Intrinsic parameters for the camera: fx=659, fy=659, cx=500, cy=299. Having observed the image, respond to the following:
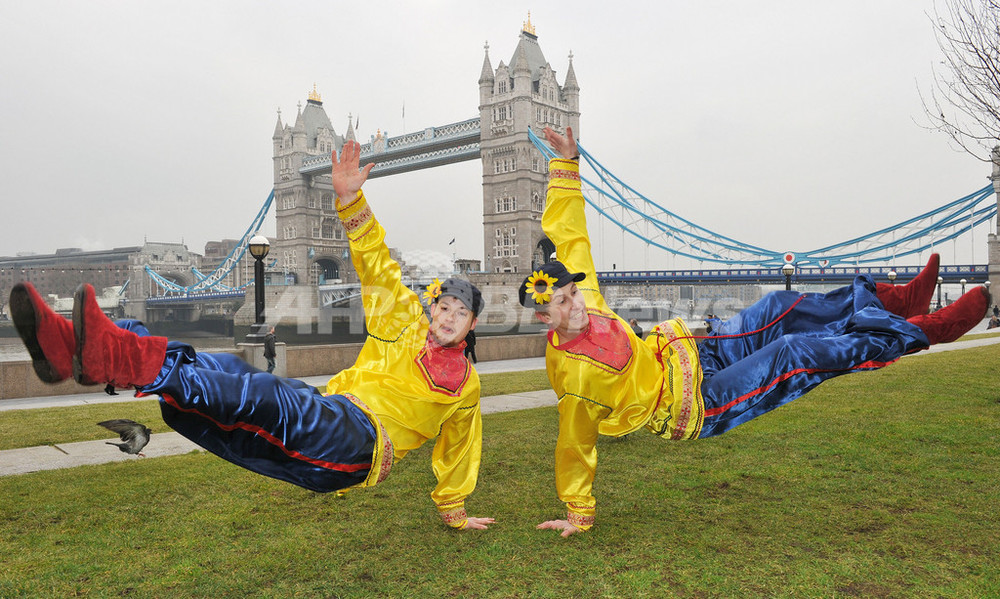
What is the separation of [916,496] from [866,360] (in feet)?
5.82

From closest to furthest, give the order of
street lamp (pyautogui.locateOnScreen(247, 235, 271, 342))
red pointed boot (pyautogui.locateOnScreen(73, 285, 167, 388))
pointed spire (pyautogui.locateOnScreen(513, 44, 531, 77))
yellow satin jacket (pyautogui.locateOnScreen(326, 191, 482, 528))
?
red pointed boot (pyautogui.locateOnScreen(73, 285, 167, 388))
yellow satin jacket (pyautogui.locateOnScreen(326, 191, 482, 528))
street lamp (pyautogui.locateOnScreen(247, 235, 271, 342))
pointed spire (pyautogui.locateOnScreen(513, 44, 531, 77))

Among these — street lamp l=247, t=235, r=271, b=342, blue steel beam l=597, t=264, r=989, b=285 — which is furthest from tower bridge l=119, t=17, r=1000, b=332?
street lamp l=247, t=235, r=271, b=342

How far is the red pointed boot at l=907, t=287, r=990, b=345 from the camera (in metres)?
3.68

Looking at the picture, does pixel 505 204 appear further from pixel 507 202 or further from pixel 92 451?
pixel 92 451

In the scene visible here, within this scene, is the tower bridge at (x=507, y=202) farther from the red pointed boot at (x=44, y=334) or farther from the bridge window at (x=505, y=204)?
the red pointed boot at (x=44, y=334)

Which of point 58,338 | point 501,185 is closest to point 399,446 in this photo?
point 58,338

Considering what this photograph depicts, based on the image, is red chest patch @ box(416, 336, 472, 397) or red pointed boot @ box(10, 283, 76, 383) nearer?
red pointed boot @ box(10, 283, 76, 383)

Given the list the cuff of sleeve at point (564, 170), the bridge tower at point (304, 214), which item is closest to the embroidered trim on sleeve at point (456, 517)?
the cuff of sleeve at point (564, 170)

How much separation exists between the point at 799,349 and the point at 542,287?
1465 millimetres

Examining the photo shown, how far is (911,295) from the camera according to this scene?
13.1ft

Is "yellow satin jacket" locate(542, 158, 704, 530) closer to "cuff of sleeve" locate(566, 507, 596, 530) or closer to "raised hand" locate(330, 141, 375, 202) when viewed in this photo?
"cuff of sleeve" locate(566, 507, 596, 530)

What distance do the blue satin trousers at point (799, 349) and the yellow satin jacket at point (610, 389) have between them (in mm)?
183

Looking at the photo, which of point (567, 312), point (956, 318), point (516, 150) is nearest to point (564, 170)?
point (567, 312)

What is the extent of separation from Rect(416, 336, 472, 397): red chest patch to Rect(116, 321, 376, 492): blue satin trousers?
45 cm
